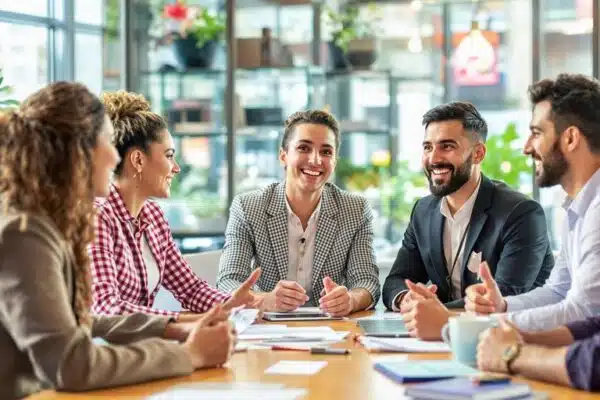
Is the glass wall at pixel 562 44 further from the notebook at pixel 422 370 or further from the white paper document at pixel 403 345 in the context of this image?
the notebook at pixel 422 370

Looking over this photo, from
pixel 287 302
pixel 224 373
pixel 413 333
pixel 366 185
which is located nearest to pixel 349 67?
pixel 366 185

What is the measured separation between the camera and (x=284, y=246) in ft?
13.4

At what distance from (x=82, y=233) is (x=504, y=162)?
5282 millimetres

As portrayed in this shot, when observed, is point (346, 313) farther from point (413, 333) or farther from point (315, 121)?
point (315, 121)

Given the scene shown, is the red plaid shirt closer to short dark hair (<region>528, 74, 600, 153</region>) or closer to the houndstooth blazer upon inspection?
the houndstooth blazer

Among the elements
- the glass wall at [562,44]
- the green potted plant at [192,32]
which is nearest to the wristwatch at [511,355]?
the glass wall at [562,44]

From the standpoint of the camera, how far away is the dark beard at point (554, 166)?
A: 10.3 feet

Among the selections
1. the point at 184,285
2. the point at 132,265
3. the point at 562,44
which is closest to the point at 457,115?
the point at 184,285

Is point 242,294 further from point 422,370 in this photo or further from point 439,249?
point 439,249

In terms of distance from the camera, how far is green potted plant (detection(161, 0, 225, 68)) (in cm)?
639

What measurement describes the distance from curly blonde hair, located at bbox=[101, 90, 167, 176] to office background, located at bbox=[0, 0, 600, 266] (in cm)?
283

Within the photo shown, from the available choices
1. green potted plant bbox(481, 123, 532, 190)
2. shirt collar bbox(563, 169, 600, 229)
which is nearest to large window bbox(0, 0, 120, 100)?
green potted plant bbox(481, 123, 532, 190)

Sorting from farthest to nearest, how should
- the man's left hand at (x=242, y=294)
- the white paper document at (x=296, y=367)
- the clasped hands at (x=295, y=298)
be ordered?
the clasped hands at (x=295, y=298) < the man's left hand at (x=242, y=294) < the white paper document at (x=296, y=367)

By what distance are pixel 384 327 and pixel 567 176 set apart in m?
0.73
